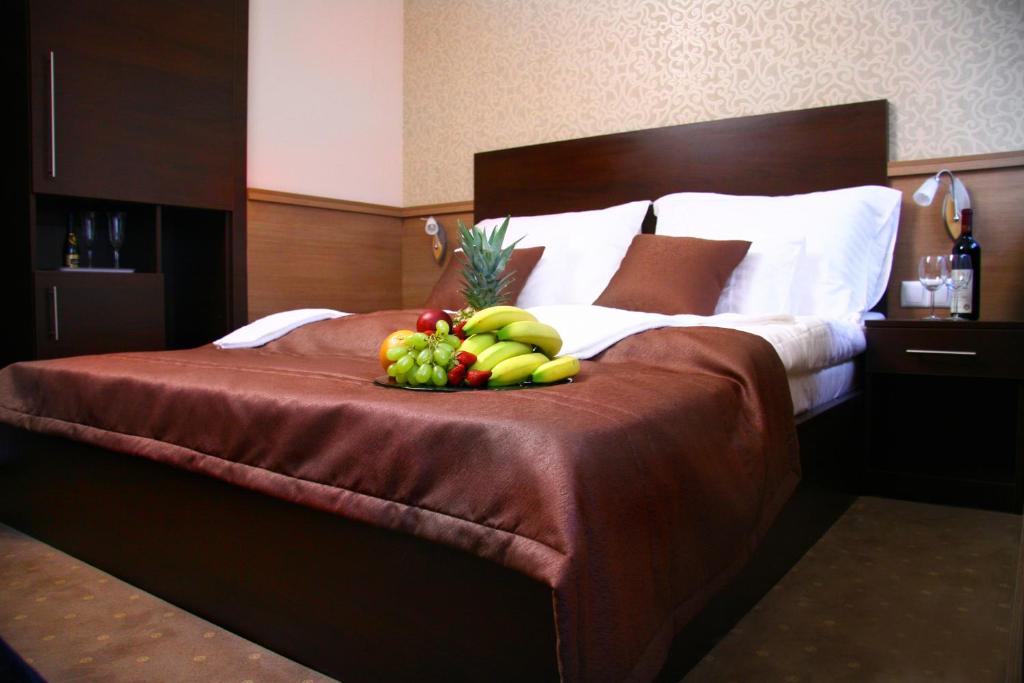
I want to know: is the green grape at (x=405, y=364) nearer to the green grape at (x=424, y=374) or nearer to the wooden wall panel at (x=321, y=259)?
the green grape at (x=424, y=374)

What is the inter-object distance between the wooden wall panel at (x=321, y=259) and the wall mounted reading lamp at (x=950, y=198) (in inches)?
112

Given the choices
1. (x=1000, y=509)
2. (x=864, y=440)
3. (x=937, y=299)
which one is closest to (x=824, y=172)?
(x=937, y=299)

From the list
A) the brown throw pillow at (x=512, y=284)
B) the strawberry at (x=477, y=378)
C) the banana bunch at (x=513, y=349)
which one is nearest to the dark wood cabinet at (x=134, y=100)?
the brown throw pillow at (x=512, y=284)

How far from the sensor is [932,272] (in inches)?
108

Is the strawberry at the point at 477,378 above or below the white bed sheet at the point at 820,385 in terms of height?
above

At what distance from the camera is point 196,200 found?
3.54 metres

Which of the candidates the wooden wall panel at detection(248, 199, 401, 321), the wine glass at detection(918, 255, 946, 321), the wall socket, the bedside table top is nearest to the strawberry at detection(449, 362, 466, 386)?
the bedside table top

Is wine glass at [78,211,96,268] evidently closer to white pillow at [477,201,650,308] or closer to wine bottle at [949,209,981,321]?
white pillow at [477,201,650,308]

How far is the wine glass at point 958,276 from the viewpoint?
2719 mm

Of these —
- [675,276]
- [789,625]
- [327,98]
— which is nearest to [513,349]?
[789,625]

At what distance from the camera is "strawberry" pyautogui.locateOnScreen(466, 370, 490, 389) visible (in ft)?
5.05

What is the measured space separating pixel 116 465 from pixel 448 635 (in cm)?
106

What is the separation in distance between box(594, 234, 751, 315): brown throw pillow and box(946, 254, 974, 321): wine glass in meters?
0.68

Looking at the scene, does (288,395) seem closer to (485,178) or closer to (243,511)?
(243,511)
